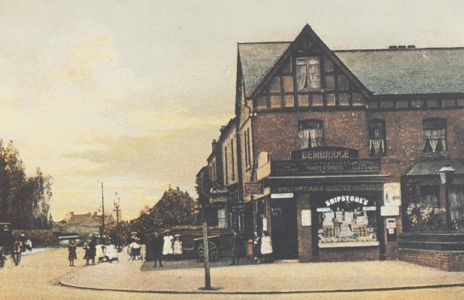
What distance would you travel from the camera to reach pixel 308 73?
1172 inches

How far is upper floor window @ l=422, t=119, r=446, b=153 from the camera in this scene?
30641 millimetres

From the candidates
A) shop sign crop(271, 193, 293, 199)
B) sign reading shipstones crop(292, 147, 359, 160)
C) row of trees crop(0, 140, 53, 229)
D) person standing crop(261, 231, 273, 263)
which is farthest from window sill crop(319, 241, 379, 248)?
row of trees crop(0, 140, 53, 229)

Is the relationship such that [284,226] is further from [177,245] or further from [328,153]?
[177,245]

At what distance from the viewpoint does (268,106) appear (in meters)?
29.8

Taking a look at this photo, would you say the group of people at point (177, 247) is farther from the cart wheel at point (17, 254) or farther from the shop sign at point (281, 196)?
the cart wheel at point (17, 254)

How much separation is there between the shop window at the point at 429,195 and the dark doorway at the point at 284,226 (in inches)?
238

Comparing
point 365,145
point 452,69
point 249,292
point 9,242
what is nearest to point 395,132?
point 365,145

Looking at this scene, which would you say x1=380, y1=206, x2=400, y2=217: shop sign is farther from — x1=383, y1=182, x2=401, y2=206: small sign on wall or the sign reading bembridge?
the sign reading bembridge

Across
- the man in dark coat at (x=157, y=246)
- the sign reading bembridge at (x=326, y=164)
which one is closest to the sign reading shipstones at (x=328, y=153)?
the sign reading bembridge at (x=326, y=164)

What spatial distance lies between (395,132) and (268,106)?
5.72 m

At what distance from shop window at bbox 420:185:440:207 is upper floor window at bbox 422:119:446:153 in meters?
1.76

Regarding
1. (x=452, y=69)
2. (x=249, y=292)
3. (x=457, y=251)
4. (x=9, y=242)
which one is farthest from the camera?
(x=9, y=242)

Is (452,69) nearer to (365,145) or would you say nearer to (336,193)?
(365,145)

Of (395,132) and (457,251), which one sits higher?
(395,132)
